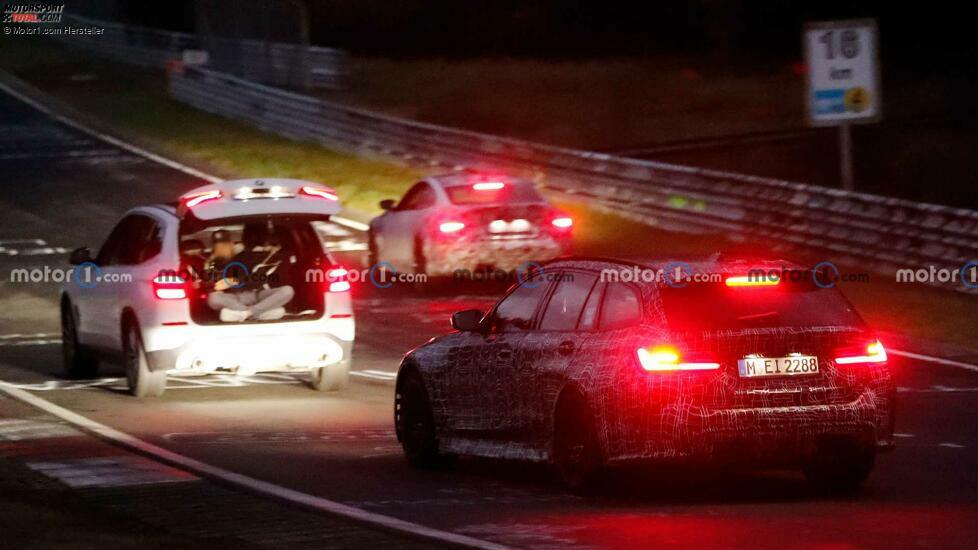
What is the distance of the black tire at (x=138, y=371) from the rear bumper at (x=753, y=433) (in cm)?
663

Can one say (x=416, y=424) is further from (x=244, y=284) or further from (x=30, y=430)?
(x=244, y=284)

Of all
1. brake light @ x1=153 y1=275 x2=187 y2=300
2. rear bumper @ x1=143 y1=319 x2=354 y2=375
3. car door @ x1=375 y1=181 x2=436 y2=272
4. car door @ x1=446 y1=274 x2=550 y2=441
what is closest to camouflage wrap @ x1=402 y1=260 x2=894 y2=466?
car door @ x1=446 y1=274 x2=550 y2=441

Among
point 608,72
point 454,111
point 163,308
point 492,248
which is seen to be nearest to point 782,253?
point 492,248

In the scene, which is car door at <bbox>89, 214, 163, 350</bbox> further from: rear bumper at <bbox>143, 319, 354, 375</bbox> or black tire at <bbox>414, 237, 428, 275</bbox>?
black tire at <bbox>414, 237, 428, 275</bbox>

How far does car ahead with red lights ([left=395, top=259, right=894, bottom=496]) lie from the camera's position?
987 centimetres

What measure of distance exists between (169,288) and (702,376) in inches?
266

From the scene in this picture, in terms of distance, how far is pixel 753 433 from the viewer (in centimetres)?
988

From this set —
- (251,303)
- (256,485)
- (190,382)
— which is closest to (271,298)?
(251,303)

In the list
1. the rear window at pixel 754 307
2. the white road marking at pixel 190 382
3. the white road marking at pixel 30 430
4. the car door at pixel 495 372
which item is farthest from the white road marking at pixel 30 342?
the rear window at pixel 754 307

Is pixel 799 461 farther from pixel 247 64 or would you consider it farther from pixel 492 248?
pixel 247 64

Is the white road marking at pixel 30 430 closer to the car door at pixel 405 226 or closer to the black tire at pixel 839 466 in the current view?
the black tire at pixel 839 466

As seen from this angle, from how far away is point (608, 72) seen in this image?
63156 mm

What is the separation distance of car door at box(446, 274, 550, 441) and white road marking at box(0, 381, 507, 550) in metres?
1.39

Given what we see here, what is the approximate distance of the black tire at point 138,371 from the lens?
15625mm
